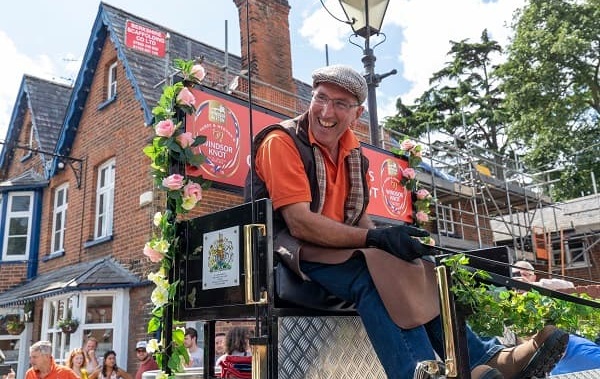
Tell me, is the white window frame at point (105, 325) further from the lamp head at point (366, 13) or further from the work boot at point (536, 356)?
the work boot at point (536, 356)

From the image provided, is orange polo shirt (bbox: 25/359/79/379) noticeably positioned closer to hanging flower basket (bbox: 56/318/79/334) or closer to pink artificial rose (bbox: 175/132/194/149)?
hanging flower basket (bbox: 56/318/79/334)

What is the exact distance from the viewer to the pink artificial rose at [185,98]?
10.2 feet

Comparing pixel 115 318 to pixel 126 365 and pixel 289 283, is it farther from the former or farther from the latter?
pixel 289 283

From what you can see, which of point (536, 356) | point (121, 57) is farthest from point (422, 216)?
point (121, 57)

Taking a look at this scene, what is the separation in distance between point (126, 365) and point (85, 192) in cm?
436

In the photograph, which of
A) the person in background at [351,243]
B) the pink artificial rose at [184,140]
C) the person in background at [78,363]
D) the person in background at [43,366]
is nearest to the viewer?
the person in background at [351,243]

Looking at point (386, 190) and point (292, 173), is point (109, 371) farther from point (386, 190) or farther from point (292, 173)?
point (292, 173)

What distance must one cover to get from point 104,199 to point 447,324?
1132 centimetres

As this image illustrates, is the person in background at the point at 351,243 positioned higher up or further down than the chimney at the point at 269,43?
further down

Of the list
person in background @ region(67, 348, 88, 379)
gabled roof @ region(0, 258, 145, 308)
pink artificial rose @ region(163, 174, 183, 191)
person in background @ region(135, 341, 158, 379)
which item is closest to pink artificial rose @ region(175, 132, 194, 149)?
pink artificial rose @ region(163, 174, 183, 191)

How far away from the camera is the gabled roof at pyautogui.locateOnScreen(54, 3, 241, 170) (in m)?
11.4

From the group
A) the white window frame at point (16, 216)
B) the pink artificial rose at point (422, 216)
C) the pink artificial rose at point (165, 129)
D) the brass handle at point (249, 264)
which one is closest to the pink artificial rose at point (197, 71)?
the pink artificial rose at point (165, 129)

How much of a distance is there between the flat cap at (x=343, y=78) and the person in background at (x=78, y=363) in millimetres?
6808

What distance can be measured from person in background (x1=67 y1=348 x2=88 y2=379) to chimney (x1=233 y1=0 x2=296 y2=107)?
247 inches
